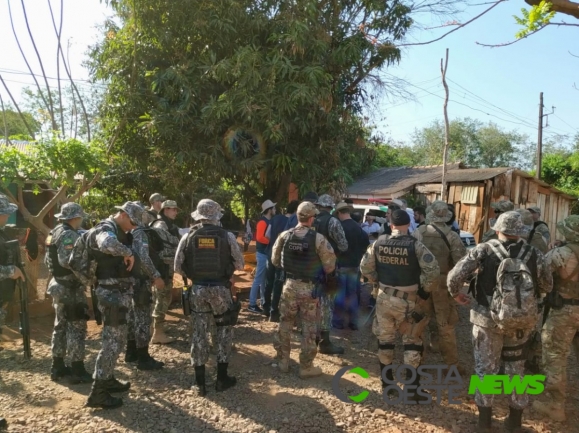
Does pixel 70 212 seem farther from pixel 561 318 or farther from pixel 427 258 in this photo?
pixel 561 318

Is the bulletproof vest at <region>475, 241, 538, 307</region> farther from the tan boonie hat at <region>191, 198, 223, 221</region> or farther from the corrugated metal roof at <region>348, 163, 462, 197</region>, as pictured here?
Result: the corrugated metal roof at <region>348, 163, 462, 197</region>

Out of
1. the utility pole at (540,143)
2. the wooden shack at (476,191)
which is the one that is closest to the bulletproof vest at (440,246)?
the wooden shack at (476,191)

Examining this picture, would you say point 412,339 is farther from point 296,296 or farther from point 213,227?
point 213,227

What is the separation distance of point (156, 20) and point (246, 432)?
24.6 ft

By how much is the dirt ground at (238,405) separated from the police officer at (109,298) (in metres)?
0.18

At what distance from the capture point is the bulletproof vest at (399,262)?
426 centimetres

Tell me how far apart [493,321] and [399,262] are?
0.99 metres

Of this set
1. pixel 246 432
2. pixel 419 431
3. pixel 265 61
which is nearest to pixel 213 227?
pixel 246 432

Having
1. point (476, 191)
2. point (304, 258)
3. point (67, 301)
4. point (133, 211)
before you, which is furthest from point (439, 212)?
point (476, 191)

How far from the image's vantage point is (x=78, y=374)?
4.68 metres

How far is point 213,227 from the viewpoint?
15.0 ft

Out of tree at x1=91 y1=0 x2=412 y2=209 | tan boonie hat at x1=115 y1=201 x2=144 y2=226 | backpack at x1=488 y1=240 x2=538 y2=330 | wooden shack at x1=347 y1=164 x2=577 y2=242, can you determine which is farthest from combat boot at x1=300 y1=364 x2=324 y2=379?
wooden shack at x1=347 y1=164 x2=577 y2=242

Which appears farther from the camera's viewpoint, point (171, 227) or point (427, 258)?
point (171, 227)

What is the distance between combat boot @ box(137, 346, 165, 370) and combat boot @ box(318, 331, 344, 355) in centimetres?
204
